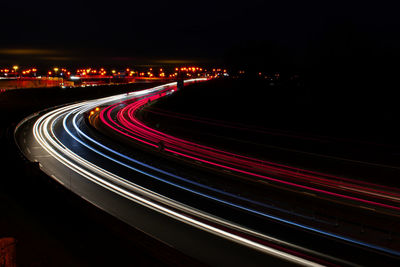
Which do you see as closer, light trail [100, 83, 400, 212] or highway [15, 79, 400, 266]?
highway [15, 79, 400, 266]

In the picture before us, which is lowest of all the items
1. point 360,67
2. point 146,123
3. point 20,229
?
point 146,123

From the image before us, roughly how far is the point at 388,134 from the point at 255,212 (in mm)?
17739

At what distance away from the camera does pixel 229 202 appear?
34.4 ft

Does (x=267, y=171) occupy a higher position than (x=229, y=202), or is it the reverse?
(x=229, y=202)

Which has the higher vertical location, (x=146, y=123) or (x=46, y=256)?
(x=46, y=256)

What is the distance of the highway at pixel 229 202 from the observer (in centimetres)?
751

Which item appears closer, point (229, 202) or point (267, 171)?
point (229, 202)

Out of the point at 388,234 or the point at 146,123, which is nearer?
the point at 388,234

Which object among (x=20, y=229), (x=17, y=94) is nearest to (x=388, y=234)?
(x=20, y=229)

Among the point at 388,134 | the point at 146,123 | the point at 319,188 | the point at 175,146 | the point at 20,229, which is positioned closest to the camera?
the point at 20,229

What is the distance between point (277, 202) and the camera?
10.8m

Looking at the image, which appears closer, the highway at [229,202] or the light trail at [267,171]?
the highway at [229,202]

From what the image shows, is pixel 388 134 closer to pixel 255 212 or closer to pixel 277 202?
pixel 277 202

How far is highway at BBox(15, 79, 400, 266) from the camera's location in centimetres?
751
